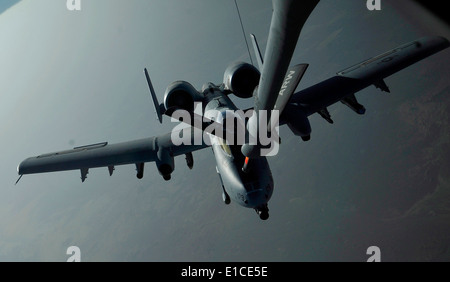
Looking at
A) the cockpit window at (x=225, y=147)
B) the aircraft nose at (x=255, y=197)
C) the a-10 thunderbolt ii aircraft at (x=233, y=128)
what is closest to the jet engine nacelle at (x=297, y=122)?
the a-10 thunderbolt ii aircraft at (x=233, y=128)

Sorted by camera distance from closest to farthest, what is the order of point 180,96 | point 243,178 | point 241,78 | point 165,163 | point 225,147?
point 243,178 → point 225,147 → point 165,163 → point 241,78 → point 180,96

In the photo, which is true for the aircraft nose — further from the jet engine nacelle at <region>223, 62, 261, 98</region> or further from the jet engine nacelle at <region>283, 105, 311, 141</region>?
the jet engine nacelle at <region>223, 62, 261, 98</region>

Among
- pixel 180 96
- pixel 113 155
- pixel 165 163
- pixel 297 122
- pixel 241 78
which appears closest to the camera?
pixel 297 122

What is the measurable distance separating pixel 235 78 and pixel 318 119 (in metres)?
141

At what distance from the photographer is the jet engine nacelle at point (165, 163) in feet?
61.3

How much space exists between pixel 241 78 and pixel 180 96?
4.99 metres

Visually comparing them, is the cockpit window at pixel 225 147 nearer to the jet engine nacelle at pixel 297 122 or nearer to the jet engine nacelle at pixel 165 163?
the jet engine nacelle at pixel 297 122

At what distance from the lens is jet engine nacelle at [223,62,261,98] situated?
22641 mm

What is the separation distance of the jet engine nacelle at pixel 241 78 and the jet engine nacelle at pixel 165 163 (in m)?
7.58

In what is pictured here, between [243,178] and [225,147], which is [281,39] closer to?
[243,178]

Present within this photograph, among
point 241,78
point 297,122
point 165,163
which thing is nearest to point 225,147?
point 297,122

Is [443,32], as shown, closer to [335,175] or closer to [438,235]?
[438,235]

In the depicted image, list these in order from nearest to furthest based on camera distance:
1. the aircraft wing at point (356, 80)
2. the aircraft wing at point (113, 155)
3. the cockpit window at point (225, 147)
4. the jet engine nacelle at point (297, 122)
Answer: the jet engine nacelle at point (297, 122)
the cockpit window at point (225, 147)
the aircraft wing at point (113, 155)
the aircraft wing at point (356, 80)

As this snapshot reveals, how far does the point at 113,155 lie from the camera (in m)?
20.8
